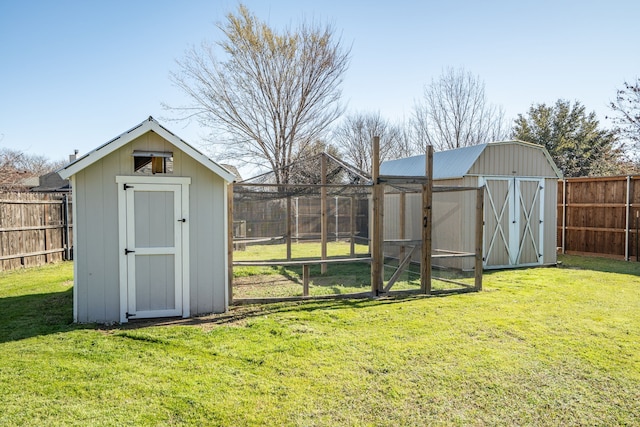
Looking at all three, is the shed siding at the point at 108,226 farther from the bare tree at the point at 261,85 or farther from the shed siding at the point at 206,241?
the bare tree at the point at 261,85

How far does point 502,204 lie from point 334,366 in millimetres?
7477

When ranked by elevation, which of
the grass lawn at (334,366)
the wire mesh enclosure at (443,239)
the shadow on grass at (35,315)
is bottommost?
the grass lawn at (334,366)

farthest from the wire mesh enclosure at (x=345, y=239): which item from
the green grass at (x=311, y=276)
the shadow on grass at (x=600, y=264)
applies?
the shadow on grass at (x=600, y=264)

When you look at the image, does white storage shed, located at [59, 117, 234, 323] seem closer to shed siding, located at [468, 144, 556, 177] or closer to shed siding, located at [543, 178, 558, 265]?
shed siding, located at [468, 144, 556, 177]

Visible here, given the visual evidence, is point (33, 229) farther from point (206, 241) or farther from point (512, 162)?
point (512, 162)

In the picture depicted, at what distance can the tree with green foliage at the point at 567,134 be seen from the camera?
22.6m

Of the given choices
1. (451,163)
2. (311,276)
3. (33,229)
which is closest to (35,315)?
(311,276)

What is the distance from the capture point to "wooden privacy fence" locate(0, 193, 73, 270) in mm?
9117

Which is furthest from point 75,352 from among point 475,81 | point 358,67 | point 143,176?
point 475,81

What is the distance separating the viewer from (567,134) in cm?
2350

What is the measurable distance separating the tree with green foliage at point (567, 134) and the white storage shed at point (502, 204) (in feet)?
45.5

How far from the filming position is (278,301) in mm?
6387

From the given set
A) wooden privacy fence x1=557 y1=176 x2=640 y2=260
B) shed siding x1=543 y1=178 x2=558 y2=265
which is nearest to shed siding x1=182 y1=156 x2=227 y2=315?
shed siding x1=543 y1=178 x2=558 y2=265

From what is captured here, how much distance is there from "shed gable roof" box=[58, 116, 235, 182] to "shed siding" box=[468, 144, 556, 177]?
6.11m
